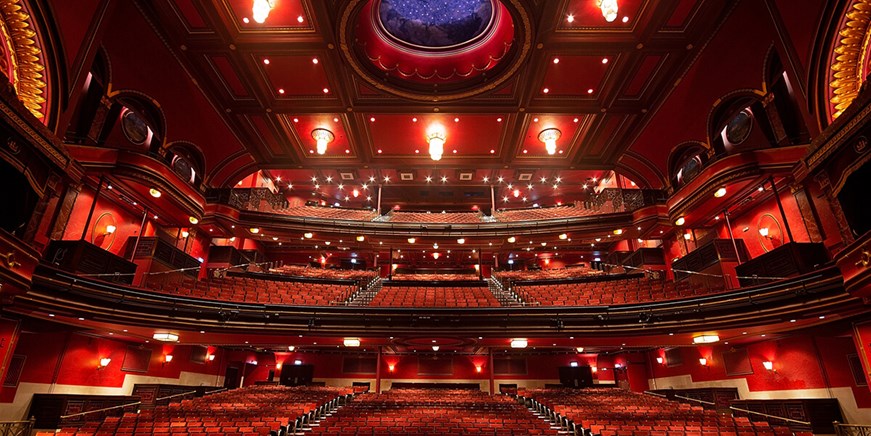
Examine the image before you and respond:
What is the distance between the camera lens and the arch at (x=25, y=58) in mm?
6468

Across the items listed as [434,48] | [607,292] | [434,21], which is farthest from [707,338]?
[434,21]

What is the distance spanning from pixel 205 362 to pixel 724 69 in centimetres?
1990

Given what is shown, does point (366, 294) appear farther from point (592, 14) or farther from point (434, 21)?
point (592, 14)

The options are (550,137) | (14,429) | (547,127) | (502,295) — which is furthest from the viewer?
(502,295)

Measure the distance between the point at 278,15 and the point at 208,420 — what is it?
9137mm

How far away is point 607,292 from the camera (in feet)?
46.9

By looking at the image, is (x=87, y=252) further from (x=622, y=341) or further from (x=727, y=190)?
(x=727, y=190)

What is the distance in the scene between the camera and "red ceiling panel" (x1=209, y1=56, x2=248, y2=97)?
1011cm

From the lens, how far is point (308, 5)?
8586 mm

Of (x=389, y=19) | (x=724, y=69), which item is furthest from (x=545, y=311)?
(x=389, y=19)

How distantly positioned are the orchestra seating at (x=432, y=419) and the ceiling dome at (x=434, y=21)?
9.62 m

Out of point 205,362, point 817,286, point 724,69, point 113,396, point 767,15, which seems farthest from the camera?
point 205,362

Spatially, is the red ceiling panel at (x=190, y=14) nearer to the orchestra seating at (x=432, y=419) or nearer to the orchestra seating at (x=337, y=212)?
the orchestra seating at (x=432, y=419)

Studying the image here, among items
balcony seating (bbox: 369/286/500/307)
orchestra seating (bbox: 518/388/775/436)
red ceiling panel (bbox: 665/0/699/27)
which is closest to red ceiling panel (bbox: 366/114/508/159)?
red ceiling panel (bbox: 665/0/699/27)
